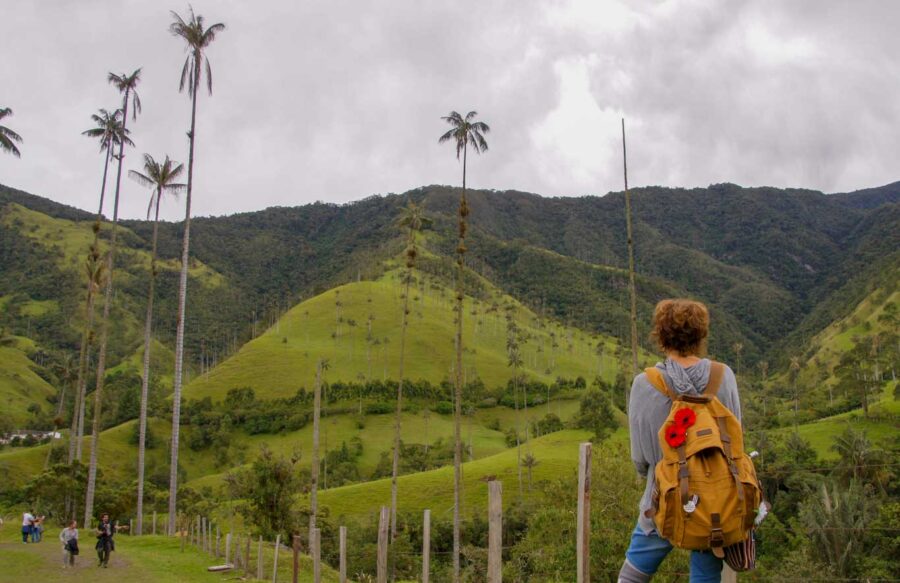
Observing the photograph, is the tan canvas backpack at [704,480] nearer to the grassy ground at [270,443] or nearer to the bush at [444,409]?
the grassy ground at [270,443]

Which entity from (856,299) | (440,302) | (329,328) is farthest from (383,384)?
(856,299)

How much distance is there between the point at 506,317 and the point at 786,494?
396 feet

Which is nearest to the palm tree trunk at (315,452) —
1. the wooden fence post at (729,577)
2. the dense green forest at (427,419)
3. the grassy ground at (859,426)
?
the dense green forest at (427,419)

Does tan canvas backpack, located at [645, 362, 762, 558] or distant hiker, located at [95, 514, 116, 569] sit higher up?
tan canvas backpack, located at [645, 362, 762, 558]

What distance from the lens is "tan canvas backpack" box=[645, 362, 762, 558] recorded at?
370 cm

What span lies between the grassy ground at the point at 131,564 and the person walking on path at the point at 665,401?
21542 mm

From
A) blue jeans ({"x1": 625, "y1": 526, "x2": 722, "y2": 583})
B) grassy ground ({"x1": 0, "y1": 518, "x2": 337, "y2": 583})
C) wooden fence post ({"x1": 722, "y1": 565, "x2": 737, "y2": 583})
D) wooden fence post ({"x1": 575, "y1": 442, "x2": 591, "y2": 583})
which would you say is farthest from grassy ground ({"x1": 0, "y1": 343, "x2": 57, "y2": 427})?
blue jeans ({"x1": 625, "y1": 526, "x2": 722, "y2": 583})

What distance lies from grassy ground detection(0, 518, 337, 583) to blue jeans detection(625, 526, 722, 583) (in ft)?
70.4

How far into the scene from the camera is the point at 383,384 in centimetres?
13825

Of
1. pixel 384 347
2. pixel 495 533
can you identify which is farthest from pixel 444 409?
pixel 495 533

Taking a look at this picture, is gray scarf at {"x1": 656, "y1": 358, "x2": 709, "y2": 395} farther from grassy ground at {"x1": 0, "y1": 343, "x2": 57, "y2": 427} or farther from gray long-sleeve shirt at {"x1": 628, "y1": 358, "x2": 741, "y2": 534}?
grassy ground at {"x1": 0, "y1": 343, "x2": 57, "y2": 427}

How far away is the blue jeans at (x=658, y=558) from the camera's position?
402 cm

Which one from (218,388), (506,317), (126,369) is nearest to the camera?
(218,388)

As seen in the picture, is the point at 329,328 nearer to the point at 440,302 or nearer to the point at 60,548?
the point at 440,302
